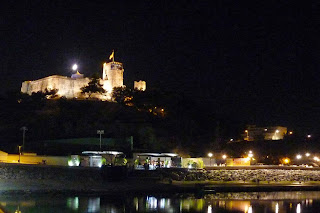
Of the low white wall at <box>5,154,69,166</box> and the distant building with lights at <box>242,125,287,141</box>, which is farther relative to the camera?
the distant building with lights at <box>242,125,287,141</box>

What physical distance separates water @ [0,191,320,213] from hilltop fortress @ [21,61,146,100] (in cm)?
4244

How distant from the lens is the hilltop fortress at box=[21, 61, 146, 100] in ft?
225

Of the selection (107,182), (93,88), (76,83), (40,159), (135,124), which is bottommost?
(107,182)

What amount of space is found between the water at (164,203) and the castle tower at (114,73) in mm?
45158

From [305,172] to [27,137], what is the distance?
2674 centimetres

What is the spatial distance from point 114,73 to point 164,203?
48879 mm

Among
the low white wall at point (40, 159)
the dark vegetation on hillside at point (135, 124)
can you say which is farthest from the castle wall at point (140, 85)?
the low white wall at point (40, 159)

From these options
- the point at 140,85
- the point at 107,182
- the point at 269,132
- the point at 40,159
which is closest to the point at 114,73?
the point at 140,85

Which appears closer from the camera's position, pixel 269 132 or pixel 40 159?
Answer: pixel 40 159

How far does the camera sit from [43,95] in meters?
62.7

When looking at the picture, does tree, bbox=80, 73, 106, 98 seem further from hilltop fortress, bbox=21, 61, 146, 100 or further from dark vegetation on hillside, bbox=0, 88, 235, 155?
dark vegetation on hillside, bbox=0, 88, 235, 155

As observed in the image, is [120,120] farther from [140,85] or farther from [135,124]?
[140,85]

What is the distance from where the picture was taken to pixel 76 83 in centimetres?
6994

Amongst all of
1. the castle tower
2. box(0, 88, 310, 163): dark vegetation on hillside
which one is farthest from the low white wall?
the castle tower
